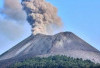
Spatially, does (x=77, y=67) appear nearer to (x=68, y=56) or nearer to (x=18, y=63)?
(x=18, y=63)

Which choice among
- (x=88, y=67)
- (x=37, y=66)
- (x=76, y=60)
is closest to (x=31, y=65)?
(x=37, y=66)

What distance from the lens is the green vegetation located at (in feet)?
549

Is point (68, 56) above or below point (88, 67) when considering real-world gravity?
above

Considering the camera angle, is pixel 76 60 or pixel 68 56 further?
pixel 68 56

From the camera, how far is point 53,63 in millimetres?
176875

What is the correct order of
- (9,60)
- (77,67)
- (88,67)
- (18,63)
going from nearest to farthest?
(88,67), (77,67), (18,63), (9,60)


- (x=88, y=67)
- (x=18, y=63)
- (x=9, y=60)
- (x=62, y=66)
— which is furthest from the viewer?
(x=9, y=60)

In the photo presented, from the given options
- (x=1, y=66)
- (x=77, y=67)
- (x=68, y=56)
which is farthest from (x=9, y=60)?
(x=77, y=67)

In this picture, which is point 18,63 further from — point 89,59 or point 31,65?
point 89,59

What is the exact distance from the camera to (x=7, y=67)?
174625 mm

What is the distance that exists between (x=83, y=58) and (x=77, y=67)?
42.6 m

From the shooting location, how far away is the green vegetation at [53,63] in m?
167

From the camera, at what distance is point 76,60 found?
187000mm

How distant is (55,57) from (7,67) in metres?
24.7
